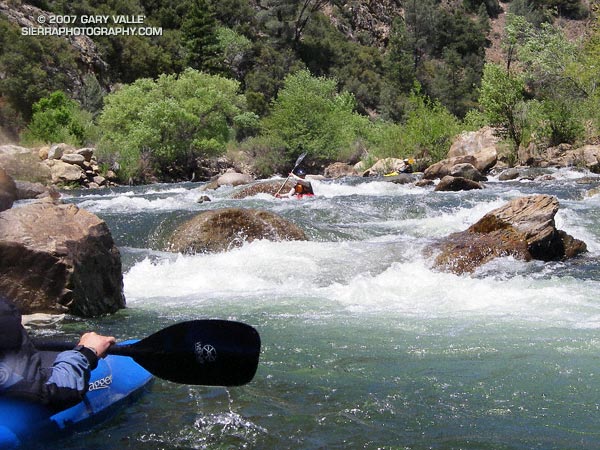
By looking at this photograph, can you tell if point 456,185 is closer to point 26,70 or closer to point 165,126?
point 165,126

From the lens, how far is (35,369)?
9.02 ft

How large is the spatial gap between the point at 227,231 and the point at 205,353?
6274 mm

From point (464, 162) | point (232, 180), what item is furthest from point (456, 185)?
point (232, 180)

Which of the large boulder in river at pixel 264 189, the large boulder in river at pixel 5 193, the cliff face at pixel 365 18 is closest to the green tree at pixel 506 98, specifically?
the large boulder in river at pixel 264 189

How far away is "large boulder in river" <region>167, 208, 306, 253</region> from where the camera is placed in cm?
927

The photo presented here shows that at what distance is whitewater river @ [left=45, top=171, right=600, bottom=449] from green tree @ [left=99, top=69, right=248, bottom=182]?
49.5 ft

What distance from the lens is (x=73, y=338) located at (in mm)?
4812

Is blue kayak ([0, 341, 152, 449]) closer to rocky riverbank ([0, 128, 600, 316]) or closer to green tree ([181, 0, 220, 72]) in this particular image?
rocky riverbank ([0, 128, 600, 316])

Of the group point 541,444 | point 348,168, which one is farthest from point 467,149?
point 541,444

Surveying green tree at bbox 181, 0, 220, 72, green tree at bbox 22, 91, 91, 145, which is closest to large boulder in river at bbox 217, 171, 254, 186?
green tree at bbox 22, 91, 91, 145

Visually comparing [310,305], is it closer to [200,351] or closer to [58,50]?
[200,351]

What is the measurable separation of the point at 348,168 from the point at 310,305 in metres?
21.3

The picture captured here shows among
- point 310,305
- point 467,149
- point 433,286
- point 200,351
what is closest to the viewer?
point 200,351

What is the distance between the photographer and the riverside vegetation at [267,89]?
74.5ft
